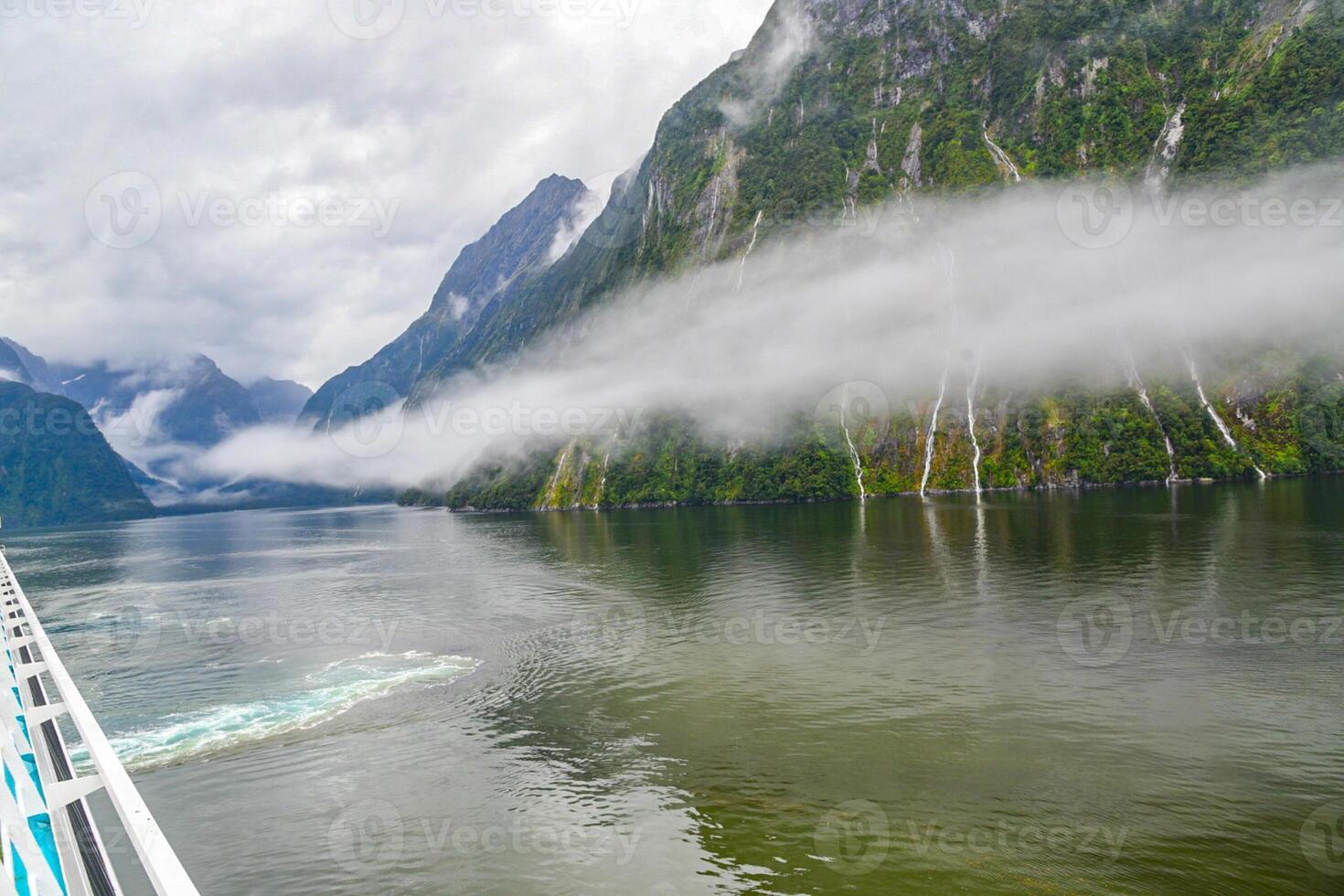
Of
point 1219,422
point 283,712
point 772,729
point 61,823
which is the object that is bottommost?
point 283,712

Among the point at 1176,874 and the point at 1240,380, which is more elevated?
the point at 1240,380

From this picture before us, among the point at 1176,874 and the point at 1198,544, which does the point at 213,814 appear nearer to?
the point at 1176,874

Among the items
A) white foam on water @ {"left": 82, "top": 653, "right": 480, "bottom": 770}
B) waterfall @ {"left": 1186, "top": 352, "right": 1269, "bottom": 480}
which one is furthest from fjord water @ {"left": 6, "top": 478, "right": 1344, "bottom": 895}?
waterfall @ {"left": 1186, "top": 352, "right": 1269, "bottom": 480}

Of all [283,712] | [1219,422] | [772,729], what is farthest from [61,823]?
[1219,422]

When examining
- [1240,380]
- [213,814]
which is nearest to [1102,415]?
[1240,380]

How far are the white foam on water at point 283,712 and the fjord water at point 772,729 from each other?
232 mm

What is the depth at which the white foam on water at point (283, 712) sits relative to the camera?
110 feet

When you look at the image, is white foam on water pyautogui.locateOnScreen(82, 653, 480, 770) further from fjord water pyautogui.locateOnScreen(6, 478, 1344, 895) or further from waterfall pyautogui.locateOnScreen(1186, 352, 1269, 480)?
waterfall pyautogui.locateOnScreen(1186, 352, 1269, 480)

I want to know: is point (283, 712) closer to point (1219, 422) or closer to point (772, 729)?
point (772, 729)

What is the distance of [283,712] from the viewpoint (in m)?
38.0

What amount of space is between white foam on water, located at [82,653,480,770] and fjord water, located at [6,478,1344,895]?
0.76 ft

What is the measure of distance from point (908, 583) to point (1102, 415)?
173 metres

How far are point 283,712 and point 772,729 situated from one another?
28655 mm

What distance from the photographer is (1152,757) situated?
2647 centimetres
